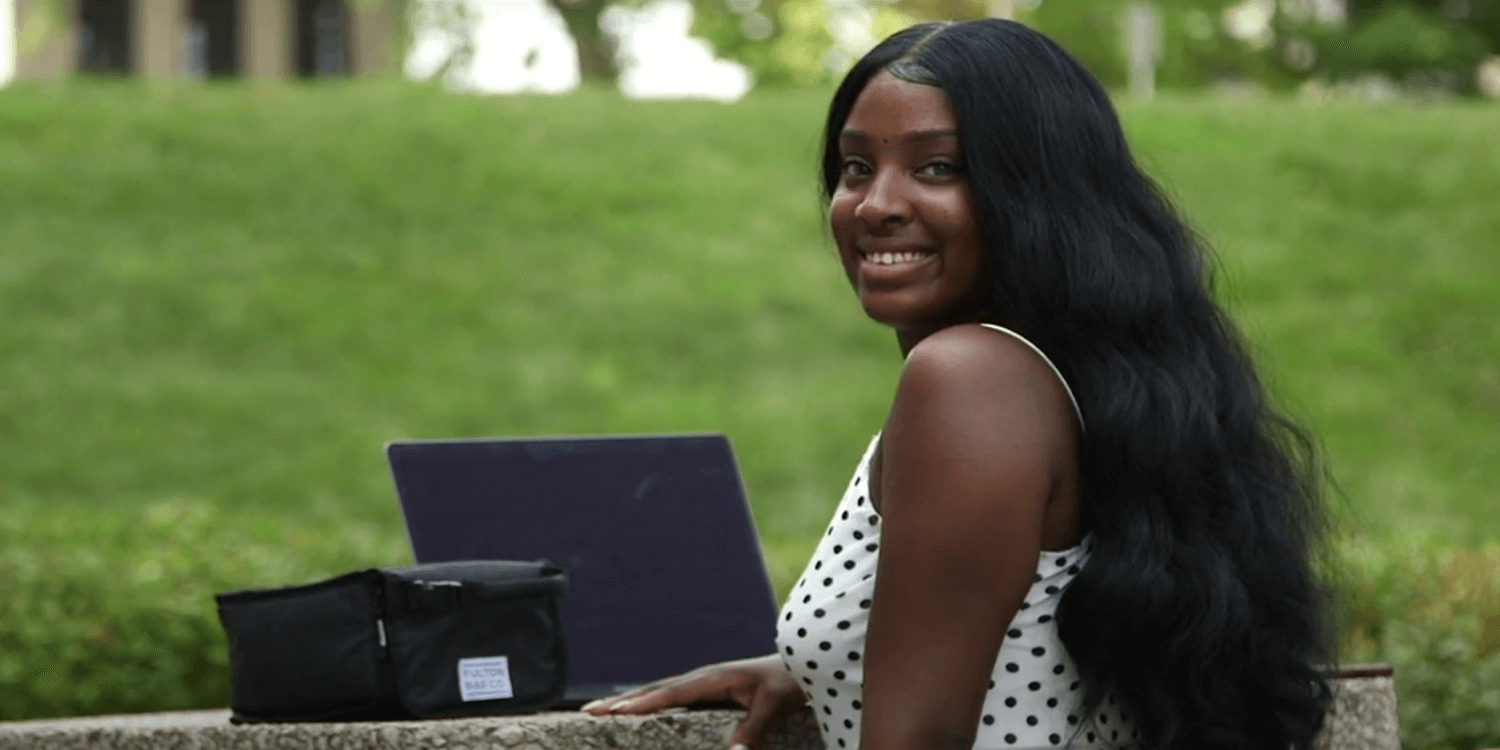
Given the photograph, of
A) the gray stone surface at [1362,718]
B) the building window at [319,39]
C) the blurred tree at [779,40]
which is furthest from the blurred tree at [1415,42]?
the gray stone surface at [1362,718]

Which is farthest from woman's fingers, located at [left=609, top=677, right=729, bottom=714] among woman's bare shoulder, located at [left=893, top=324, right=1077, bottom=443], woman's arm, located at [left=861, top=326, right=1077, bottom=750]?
woman's bare shoulder, located at [left=893, top=324, right=1077, bottom=443]

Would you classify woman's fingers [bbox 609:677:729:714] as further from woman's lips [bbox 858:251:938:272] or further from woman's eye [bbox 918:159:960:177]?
woman's eye [bbox 918:159:960:177]

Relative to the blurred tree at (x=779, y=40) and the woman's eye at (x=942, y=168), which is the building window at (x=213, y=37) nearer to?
the blurred tree at (x=779, y=40)

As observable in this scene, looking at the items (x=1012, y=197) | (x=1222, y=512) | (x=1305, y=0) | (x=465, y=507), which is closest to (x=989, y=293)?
(x=1012, y=197)

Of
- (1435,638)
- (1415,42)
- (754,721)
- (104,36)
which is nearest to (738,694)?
(754,721)

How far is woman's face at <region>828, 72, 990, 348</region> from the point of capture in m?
2.23

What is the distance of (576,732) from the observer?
261cm

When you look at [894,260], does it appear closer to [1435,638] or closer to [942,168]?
[942,168]

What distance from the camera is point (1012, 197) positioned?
7.19ft

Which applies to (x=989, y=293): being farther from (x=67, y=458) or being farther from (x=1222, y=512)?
(x=67, y=458)

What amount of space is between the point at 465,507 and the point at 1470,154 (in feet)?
40.6

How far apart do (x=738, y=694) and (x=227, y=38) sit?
3108cm

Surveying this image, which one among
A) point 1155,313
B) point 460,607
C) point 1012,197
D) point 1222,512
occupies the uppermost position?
point 1012,197

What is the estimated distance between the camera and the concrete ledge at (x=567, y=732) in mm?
2592
